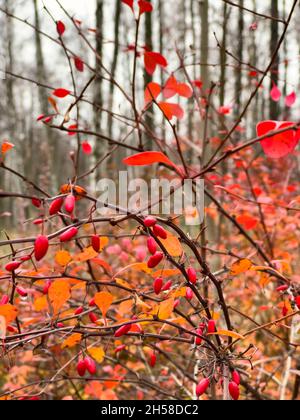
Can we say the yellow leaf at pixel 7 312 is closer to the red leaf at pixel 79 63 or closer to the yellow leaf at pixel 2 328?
the yellow leaf at pixel 2 328

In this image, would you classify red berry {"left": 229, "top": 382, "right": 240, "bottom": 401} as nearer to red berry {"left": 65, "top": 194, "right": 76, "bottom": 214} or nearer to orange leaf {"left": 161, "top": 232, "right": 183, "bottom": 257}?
orange leaf {"left": 161, "top": 232, "right": 183, "bottom": 257}

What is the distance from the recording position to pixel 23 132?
22375 mm

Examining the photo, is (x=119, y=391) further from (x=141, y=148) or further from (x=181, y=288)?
(x=181, y=288)

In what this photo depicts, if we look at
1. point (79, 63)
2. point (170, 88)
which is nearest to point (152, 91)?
point (170, 88)

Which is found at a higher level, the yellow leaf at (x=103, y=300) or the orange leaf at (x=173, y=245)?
the orange leaf at (x=173, y=245)

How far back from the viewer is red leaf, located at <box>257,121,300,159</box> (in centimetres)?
81

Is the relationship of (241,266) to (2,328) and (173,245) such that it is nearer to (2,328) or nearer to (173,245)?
(173,245)

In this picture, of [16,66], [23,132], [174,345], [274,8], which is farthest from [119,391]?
[23,132]

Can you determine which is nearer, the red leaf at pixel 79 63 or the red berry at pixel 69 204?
the red berry at pixel 69 204

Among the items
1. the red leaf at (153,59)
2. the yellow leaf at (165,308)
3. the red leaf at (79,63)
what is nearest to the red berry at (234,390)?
the yellow leaf at (165,308)

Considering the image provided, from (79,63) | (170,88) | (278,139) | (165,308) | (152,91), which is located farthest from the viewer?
(79,63)

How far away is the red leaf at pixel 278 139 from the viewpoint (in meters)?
0.81

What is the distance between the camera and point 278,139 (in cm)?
87

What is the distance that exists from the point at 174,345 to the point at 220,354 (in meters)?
2.38
